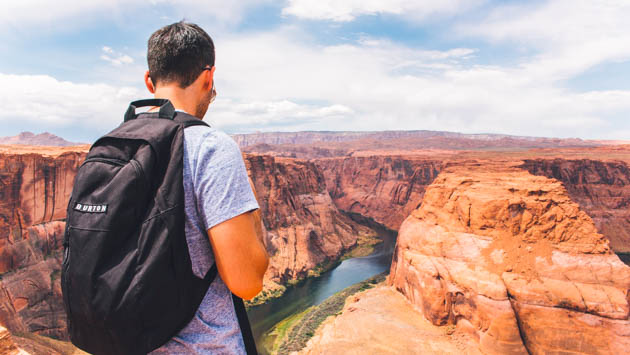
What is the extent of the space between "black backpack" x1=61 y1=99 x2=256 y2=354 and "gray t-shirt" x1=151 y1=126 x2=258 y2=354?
46 mm

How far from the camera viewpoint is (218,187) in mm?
1181

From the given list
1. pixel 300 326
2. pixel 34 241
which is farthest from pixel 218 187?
pixel 34 241

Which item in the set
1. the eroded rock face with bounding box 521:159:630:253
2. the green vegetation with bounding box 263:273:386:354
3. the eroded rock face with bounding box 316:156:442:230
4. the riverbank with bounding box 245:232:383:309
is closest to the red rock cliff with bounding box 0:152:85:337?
the green vegetation with bounding box 263:273:386:354

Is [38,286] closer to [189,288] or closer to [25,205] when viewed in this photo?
[25,205]

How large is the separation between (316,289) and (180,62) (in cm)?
3056

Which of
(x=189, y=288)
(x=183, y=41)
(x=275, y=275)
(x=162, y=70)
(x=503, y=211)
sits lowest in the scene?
(x=275, y=275)

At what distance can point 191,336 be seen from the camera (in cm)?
126

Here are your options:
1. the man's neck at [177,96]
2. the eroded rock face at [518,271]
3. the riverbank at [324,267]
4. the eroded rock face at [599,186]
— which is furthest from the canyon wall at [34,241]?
the eroded rock face at [599,186]

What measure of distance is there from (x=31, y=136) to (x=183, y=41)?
526 feet

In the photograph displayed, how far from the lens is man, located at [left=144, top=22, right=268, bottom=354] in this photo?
1182 millimetres

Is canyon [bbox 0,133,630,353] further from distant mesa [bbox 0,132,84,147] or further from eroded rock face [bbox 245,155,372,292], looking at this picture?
distant mesa [bbox 0,132,84,147]

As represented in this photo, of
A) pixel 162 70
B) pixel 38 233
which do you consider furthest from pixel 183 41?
pixel 38 233

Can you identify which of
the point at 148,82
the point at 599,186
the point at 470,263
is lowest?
the point at 470,263

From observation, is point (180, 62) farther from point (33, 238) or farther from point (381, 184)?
point (381, 184)
